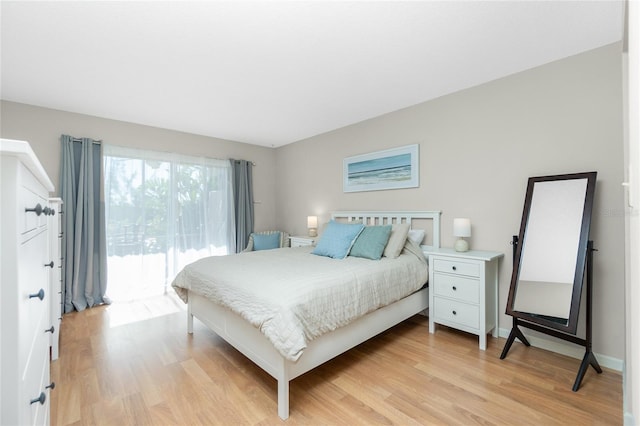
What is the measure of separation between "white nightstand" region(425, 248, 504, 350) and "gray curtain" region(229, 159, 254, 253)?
3171 mm

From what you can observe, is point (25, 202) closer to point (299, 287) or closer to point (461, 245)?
point (299, 287)

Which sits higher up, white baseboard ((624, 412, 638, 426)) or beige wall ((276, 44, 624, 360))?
beige wall ((276, 44, 624, 360))

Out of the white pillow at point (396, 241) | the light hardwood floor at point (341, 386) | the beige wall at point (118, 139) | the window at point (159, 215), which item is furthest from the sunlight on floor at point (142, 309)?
the white pillow at point (396, 241)

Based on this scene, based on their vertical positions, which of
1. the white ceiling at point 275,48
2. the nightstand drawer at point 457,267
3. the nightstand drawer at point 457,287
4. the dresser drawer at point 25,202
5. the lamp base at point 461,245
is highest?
the white ceiling at point 275,48

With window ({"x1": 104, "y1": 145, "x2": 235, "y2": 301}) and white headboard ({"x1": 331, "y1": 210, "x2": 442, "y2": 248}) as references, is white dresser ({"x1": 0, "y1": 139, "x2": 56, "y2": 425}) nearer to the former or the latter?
white headboard ({"x1": 331, "y1": 210, "x2": 442, "y2": 248})

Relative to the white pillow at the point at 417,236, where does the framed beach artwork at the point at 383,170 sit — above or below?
above

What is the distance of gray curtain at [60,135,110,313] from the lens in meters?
3.35

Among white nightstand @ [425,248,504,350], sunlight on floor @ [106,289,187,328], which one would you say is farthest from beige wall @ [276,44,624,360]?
sunlight on floor @ [106,289,187,328]

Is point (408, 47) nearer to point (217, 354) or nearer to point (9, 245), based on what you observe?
point (9, 245)

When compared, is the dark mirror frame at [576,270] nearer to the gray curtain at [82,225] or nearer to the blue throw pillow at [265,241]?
the blue throw pillow at [265,241]

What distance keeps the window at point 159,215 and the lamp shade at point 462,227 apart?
3416 mm

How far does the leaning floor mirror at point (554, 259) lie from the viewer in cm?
203

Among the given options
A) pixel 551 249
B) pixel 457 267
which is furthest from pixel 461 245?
pixel 551 249

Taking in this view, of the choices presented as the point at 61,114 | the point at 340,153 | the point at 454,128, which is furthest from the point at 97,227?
the point at 454,128
